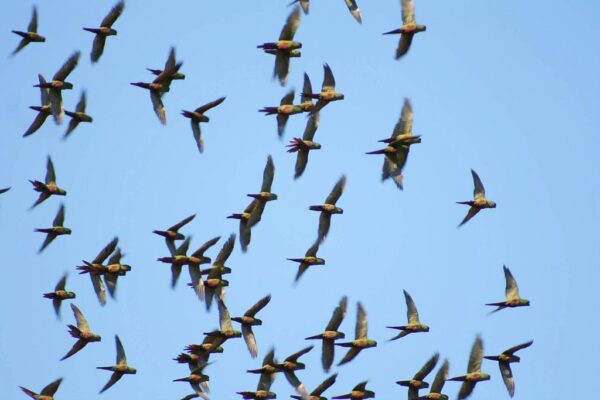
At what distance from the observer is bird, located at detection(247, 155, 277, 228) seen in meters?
74.4

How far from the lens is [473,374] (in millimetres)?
Result: 72562

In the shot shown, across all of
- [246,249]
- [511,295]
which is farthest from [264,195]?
[511,295]

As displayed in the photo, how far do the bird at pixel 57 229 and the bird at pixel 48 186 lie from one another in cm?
71

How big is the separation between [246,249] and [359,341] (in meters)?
5.77

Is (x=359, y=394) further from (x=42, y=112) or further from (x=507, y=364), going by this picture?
(x=42, y=112)

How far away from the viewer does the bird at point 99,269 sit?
7425 centimetres

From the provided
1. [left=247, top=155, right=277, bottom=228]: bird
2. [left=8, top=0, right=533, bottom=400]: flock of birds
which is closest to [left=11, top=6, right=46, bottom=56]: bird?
[left=8, top=0, right=533, bottom=400]: flock of birds

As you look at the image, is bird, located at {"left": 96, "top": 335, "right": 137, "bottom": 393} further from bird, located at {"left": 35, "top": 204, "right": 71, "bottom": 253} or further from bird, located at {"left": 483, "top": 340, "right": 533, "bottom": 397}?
bird, located at {"left": 483, "top": 340, "right": 533, "bottom": 397}

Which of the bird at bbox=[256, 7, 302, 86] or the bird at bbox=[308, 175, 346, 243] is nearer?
the bird at bbox=[256, 7, 302, 86]

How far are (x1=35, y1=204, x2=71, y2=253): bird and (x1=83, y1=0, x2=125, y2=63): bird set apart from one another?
22.8 feet

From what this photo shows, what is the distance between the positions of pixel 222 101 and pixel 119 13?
5349 millimetres

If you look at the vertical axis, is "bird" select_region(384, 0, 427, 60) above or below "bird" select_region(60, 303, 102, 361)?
above

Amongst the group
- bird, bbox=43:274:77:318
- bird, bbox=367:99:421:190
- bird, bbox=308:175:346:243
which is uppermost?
bird, bbox=367:99:421:190

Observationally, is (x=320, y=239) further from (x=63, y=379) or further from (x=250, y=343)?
(x=63, y=379)
